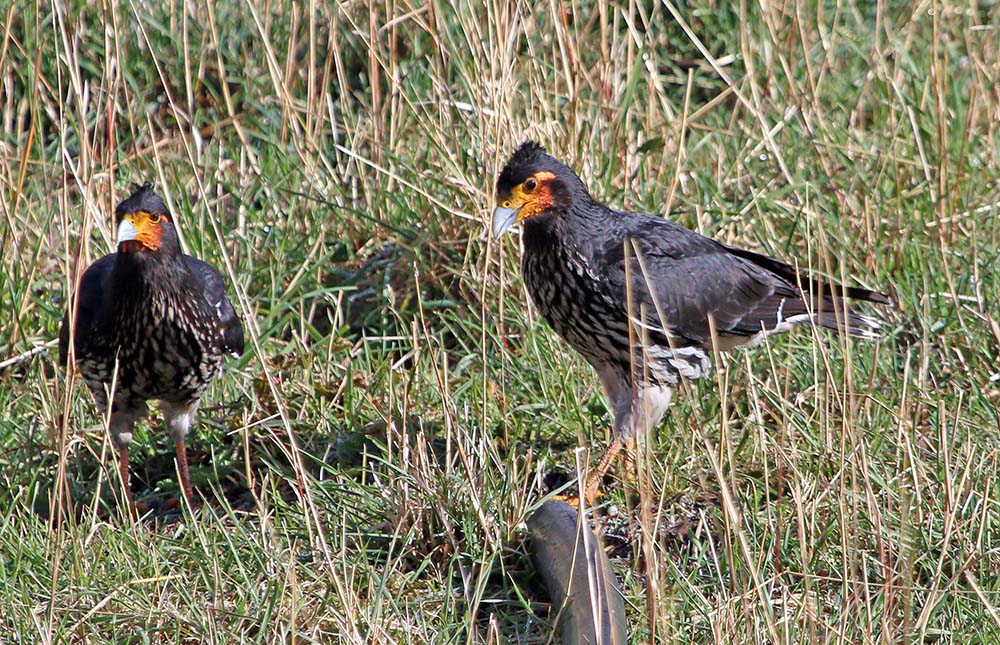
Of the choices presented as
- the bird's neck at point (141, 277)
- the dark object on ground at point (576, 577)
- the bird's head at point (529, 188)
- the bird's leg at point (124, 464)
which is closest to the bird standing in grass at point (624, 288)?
the bird's head at point (529, 188)

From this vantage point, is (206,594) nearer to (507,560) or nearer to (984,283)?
(507,560)

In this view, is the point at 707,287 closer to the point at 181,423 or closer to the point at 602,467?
the point at 602,467

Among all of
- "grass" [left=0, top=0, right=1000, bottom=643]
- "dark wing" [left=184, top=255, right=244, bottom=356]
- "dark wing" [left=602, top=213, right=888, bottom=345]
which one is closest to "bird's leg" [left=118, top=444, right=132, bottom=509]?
"grass" [left=0, top=0, right=1000, bottom=643]

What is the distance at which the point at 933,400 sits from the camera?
4.33 metres

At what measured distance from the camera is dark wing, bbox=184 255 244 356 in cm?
436

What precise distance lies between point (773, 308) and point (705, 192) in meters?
0.98

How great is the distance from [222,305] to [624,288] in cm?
135

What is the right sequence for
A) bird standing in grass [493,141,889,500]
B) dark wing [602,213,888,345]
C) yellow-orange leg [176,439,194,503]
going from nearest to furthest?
yellow-orange leg [176,439,194,503], bird standing in grass [493,141,889,500], dark wing [602,213,888,345]

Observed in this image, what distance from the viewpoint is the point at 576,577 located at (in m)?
3.31

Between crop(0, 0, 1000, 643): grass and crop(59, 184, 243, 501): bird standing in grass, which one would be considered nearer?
crop(0, 0, 1000, 643): grass

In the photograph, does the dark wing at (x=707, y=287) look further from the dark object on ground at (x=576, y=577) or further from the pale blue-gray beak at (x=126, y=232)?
the pale blue-gray beak at (x=126, y=232)

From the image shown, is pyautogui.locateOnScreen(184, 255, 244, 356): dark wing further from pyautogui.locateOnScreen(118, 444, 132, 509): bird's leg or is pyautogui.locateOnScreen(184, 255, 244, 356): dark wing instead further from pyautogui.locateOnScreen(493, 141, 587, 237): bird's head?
pyautogui.locateOnScreen(493, 141, 587, 237): bird's head

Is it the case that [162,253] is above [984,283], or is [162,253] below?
above

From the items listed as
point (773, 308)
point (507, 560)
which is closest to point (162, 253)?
point (507, 560)
